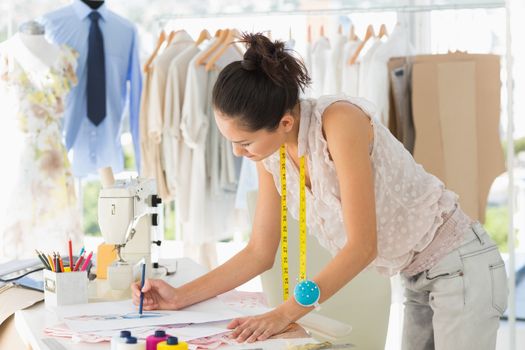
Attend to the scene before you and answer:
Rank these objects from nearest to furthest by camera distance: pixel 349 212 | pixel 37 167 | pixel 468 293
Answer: pixel 349 212, pixel 468 293, pixel 37 167

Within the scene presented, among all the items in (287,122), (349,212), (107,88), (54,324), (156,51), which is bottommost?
(54,324)

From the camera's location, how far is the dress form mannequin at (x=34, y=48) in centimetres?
421

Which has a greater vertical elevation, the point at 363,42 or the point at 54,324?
the point at 363,42

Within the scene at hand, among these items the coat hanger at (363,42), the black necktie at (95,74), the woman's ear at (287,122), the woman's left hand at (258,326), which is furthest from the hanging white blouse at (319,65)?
the woman's left hand at (258,326)

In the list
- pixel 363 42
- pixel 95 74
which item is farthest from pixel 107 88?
pixel 363 42

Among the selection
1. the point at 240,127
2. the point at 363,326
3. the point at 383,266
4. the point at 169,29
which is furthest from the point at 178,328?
the point at 169,29

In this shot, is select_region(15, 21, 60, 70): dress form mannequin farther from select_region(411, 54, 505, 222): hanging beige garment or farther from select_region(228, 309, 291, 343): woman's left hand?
select_region(228, 309, 291, 343): woman's left hand

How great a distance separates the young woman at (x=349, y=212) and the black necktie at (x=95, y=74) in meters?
2.51

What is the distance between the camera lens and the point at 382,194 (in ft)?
7.04

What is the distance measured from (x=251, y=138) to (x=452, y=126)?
2.87 metres

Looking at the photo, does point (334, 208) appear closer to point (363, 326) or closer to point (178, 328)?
point (178, 328)

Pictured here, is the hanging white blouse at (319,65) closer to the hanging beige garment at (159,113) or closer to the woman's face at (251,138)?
the hanging beige garment at (159,113)

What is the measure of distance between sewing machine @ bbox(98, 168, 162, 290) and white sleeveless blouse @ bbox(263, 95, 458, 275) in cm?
40

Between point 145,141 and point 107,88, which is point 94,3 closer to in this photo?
point 107,88
